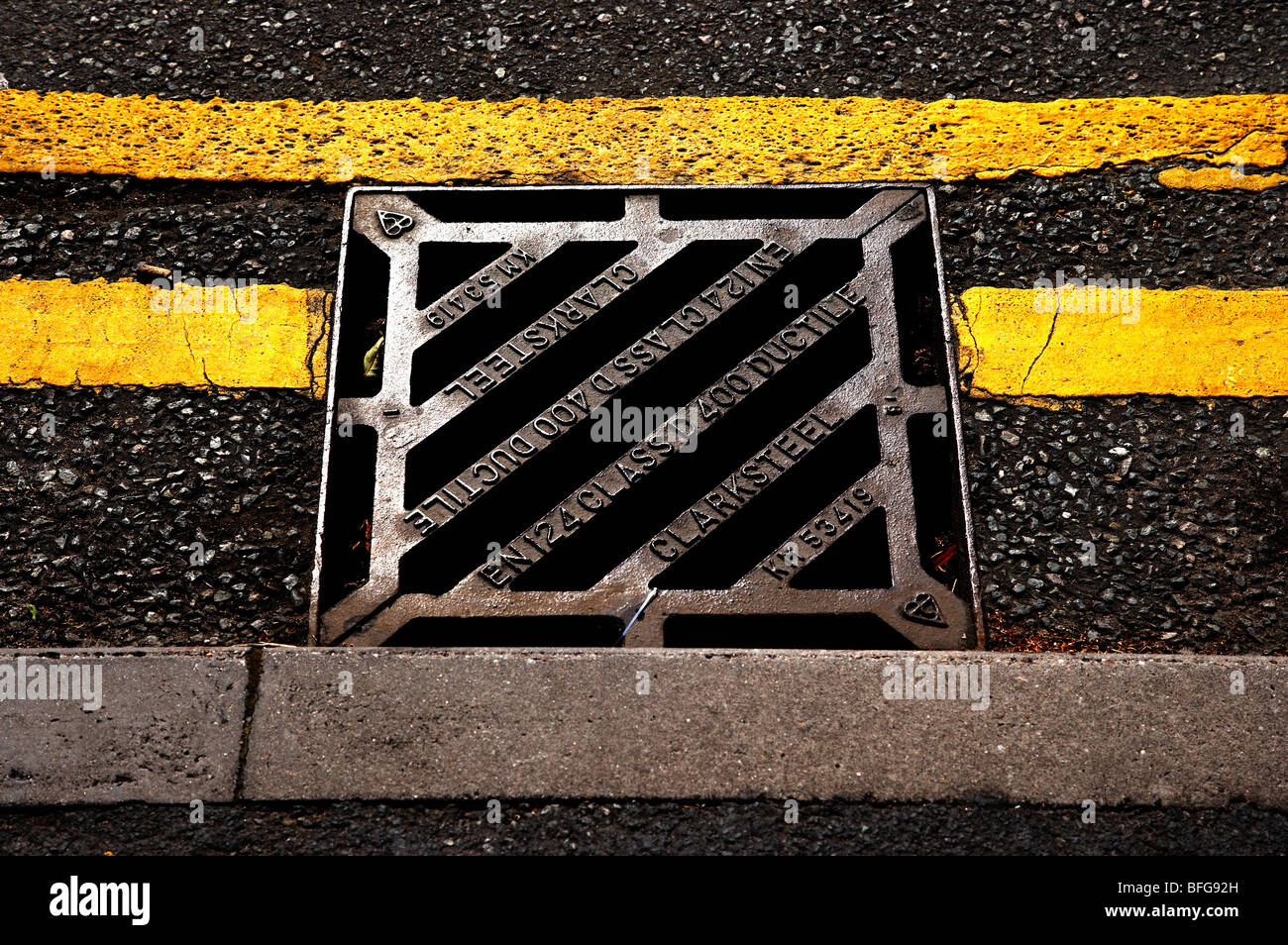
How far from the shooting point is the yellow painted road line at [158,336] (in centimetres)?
201

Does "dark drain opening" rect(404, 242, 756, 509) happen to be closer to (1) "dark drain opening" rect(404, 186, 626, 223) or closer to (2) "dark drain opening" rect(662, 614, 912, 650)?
(1) "dark drain opening" rect(404, 186, 626, 223)

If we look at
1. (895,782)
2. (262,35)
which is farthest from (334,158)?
(895,782)

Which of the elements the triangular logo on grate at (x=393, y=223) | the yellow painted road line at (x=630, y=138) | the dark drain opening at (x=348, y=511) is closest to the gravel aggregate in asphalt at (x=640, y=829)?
the dark drain opening at (x=348, y=511)

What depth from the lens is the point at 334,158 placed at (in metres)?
2.30

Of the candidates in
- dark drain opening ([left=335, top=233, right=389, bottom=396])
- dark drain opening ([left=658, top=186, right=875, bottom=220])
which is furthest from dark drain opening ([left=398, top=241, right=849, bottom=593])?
dark drain opening ([left=335, top=233, right=389, bottom=396])

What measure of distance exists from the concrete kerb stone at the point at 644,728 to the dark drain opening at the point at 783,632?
150 mm

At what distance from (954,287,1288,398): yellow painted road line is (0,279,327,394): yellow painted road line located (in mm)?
1422

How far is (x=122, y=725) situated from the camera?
157cm

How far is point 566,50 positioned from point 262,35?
0.79 m

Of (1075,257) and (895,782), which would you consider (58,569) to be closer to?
(895,782)

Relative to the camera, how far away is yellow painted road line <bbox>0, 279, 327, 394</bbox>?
201 cm

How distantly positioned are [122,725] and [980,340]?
1.77 meters

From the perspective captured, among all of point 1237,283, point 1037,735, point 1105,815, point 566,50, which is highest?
point 566,50

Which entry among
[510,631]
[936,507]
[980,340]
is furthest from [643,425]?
[980,340]
